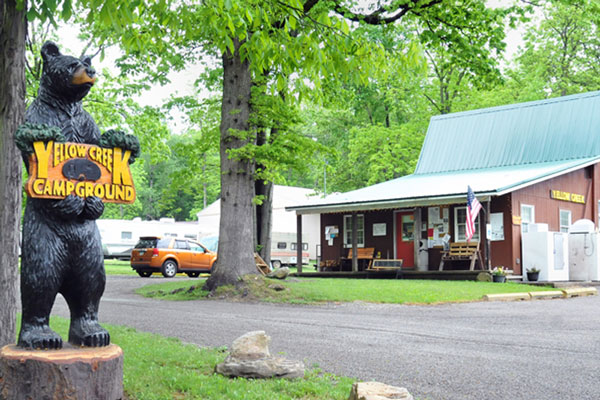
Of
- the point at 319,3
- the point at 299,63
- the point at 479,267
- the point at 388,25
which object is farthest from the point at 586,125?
the point at 299,63

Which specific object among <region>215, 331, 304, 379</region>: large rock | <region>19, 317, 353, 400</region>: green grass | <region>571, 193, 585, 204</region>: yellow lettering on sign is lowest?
<region>19, 317, 353, 400</region>: green grass

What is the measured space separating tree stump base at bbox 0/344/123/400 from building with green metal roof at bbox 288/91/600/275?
17.8 metres

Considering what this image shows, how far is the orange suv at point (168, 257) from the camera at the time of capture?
26.1m

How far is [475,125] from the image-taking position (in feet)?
98.1

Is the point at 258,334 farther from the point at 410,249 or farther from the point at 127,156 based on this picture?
the point at 410,249

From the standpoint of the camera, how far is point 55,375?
4.07 metres

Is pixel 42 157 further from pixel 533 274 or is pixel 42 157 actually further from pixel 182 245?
pixel 182 245

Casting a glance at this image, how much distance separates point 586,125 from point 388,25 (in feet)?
44.5

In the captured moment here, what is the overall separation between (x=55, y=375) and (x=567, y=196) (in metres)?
23.6

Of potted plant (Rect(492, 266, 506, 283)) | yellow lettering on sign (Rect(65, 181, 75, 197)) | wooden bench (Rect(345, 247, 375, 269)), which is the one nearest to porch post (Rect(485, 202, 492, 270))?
potted plant (Rect(492, 266, 506, 283))

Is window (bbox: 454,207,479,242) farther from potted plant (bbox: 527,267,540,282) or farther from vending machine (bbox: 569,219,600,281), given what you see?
vending machine (bbox: 569,219,600,281)

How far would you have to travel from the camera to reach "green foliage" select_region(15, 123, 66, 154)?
164 inches

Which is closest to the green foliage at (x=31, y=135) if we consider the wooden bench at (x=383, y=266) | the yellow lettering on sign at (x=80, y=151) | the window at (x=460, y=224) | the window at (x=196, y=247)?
the yellow lettering on sign at (x=80, y=151)

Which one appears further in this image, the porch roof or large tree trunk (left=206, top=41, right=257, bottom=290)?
the porch roof
